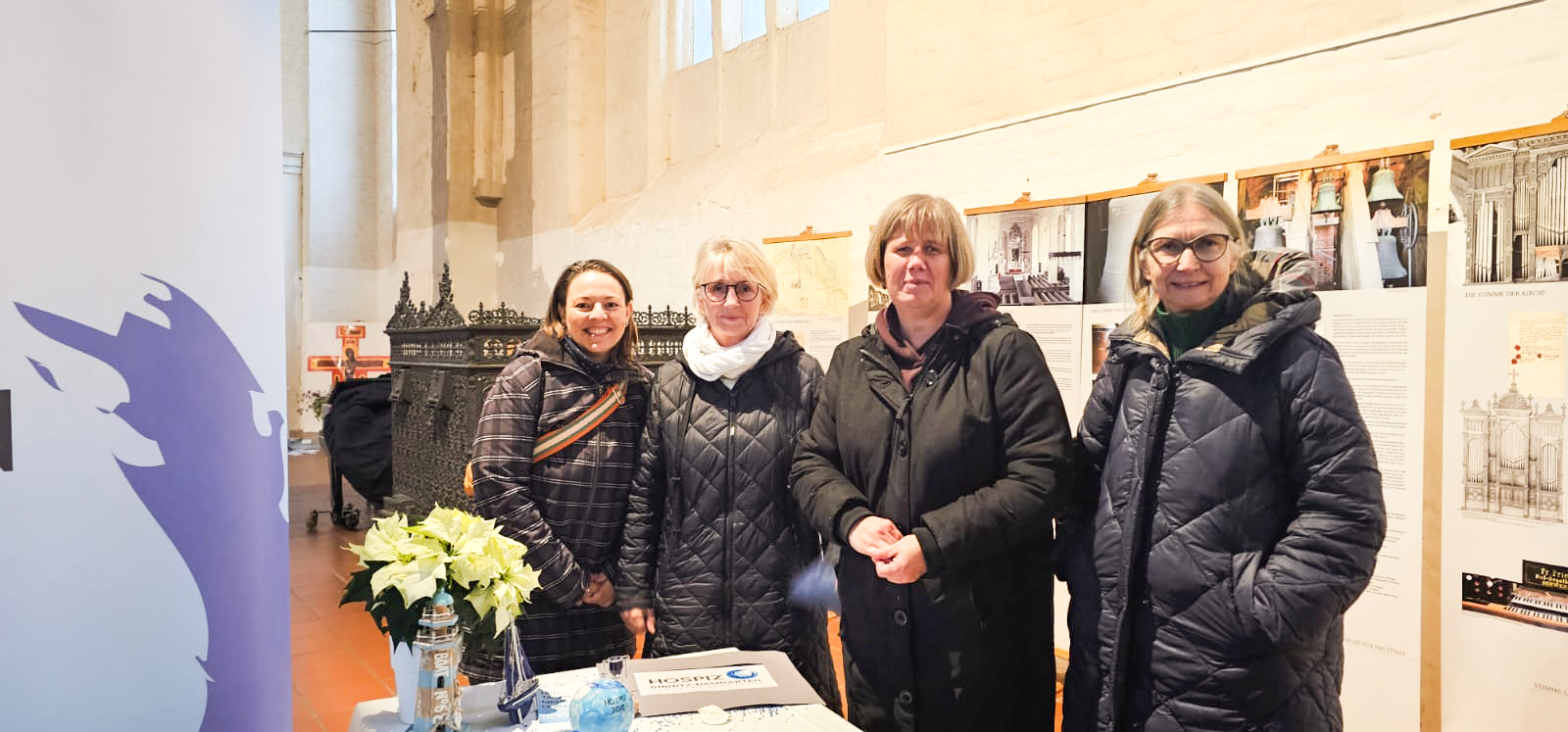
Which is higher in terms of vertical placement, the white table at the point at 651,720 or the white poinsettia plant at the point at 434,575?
the white poinsettia plant at the point at 434,575

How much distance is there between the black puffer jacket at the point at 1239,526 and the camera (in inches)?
59.4

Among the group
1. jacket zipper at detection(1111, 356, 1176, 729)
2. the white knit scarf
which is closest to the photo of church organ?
jacket zipper at detection(1111, 356, 1176, 729)

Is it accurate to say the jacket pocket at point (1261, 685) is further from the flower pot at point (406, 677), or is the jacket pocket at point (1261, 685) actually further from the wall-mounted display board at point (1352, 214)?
the wall-mounted display board at point (1352, 214)

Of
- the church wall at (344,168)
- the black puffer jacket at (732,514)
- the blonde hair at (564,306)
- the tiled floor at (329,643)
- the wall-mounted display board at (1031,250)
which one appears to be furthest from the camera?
the church wall at (344,168)

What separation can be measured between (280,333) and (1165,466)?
6.33 ft

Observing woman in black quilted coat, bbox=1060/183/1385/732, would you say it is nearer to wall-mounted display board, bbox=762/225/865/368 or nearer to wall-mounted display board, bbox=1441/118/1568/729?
wall-mounted display board, bbox=1441/118/1568/729

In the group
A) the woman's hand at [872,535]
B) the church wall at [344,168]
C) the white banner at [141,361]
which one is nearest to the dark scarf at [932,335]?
the woman's hand at [872,535]

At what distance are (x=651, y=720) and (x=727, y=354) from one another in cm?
90

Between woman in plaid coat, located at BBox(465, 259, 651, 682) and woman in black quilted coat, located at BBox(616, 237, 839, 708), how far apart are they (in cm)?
11

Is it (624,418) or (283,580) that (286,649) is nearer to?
(283,580)

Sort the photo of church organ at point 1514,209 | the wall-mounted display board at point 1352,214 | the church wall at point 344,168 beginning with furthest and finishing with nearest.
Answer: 1. the church wall at point 344,168
2. the wall-mounted display board at point 1352,214
3. the photo of church organ at point 1514,209

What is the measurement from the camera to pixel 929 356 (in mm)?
1930

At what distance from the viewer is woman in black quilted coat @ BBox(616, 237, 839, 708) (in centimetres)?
218

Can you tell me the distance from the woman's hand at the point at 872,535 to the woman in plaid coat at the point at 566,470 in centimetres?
80
